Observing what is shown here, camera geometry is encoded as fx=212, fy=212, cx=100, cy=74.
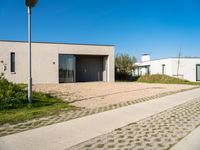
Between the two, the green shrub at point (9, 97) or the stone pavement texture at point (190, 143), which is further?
the green shrub at point (9, 97)

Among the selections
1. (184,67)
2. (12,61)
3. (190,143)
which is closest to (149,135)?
(190,143)

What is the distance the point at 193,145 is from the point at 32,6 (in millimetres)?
7902

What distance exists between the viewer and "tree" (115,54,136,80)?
33000mm

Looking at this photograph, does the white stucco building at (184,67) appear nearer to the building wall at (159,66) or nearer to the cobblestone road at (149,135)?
the building wall at (159,66)

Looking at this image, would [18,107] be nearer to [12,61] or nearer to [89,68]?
[12,61]

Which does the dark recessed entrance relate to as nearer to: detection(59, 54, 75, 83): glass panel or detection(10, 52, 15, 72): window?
detection(59, 54, 75, 83): glass panel

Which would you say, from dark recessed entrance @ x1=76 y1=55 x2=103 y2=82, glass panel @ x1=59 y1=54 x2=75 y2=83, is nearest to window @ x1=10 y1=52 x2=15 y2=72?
glass panel @ x1=59 y1=54 x2=75 y2=83

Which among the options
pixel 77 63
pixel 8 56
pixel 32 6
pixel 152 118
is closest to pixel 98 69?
pixel 77 63

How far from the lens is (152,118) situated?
6922 mm

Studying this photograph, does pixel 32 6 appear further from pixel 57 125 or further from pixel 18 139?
pixel 18 139

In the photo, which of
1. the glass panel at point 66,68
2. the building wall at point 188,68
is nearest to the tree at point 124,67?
the building wall at point 188,68

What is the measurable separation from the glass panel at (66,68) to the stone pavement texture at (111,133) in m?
17.2

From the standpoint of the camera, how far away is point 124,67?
109ft

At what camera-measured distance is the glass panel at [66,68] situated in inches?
942
